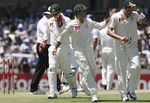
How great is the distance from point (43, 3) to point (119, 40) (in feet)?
63.4

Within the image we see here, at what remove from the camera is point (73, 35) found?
15703 millimetres

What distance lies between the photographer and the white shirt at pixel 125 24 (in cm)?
1535

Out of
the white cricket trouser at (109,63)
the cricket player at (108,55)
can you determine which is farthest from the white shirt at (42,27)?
the white cricket trouser at (109,63)

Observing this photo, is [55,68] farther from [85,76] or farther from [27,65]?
[27,65]

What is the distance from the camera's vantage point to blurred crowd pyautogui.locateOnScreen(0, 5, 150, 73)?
89.0ft

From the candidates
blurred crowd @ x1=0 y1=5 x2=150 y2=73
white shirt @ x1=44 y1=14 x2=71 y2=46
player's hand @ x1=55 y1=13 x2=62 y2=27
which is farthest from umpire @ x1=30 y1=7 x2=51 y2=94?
blurred crowd @ x1=0 y1=5 x2=150 y2=73

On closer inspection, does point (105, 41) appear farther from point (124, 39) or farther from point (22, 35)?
point (22, 35)

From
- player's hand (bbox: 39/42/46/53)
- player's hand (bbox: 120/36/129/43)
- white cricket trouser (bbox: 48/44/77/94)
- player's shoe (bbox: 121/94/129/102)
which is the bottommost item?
player's shoe (bbox: 121/94/129/102)

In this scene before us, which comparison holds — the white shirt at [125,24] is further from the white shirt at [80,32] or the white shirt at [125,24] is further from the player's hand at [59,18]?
the player's hand at [59,18]

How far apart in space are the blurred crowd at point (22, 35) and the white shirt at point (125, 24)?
9.11 meters

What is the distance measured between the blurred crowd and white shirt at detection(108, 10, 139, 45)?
29.9 ft

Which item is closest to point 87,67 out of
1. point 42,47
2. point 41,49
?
point 42,47

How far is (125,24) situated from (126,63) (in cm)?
82

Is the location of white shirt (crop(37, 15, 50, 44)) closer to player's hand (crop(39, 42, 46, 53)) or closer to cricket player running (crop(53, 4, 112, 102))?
player's hand (crop(39, 42, 46, 53))
